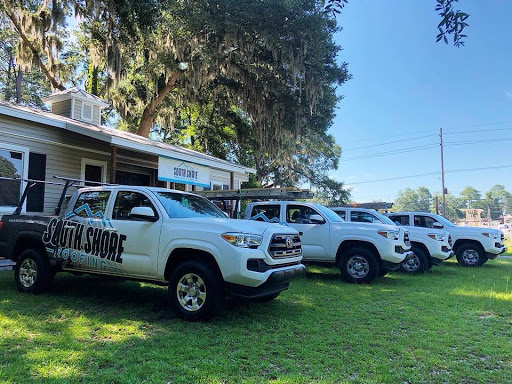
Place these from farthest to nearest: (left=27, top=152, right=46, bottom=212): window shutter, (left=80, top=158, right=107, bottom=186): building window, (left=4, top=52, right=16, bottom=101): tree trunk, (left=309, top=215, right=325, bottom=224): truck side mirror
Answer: (left=4, top=52, right=16, bottom=101): tree trunk, (left=80, top=158, right=107, bottom=186): building window, (left=27, top=152, right=46, bottom=212): window shutter, (left=309, top=215, right=325, bottom=224): truck side mirror

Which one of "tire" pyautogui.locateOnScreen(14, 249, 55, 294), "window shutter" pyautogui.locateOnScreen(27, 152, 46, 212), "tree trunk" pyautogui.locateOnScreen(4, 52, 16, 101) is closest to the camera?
"tire" pyautogui.locateOnScreen(14, 249, 55, 294)

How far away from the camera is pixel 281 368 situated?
401 cm

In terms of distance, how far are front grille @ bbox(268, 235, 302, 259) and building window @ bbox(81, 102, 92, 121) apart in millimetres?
11353

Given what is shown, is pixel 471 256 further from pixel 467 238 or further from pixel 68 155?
pixel 68 155

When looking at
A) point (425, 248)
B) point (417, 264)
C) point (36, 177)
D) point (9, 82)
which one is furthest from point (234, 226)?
point (9, 82)

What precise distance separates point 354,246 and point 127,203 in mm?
5331

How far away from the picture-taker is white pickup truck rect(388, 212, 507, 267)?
41.4 feet

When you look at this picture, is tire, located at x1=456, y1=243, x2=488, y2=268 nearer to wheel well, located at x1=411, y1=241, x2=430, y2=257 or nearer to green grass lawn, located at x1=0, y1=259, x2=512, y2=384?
wheel well, located at x1=411, y1=241, x2=430, y2=257

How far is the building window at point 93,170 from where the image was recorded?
12.5 metres

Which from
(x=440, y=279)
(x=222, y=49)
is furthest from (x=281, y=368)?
(x=222, y=49)

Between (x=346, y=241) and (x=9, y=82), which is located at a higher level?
(x=9, y=82)

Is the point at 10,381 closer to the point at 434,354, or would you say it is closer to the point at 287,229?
the point at 287,229

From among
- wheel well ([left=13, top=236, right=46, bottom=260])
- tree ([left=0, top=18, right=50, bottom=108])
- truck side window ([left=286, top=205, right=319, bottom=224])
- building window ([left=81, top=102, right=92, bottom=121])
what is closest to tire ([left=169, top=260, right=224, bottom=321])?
wheel well ([left=13, top=236, right=46, bottom=260])

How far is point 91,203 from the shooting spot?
6.80 meters
